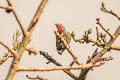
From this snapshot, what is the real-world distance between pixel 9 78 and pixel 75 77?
4.77 meters

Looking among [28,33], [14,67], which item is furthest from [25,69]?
[28,33]

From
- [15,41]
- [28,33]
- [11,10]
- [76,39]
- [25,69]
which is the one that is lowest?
[76,39]

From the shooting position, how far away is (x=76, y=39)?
9.94 metres

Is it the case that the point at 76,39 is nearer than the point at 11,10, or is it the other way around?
the point at 11,10

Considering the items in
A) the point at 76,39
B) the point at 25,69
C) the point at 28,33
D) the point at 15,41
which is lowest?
the point at 76,39

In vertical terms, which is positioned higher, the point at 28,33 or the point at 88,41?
the point at 28,33

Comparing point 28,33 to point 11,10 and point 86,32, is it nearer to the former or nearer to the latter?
point 11,10

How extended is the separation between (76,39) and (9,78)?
23.1 feet

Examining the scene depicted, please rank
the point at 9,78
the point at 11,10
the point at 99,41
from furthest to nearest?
the point at 99,41 < the point at 11,10 < the point at 9,78

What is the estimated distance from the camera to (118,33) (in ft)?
26.1

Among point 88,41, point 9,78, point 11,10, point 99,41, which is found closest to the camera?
point 9,78

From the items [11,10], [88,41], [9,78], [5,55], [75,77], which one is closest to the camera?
[9,78]

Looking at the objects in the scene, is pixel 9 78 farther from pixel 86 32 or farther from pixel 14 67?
pixel 86 32

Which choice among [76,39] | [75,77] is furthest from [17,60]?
[76,39]
